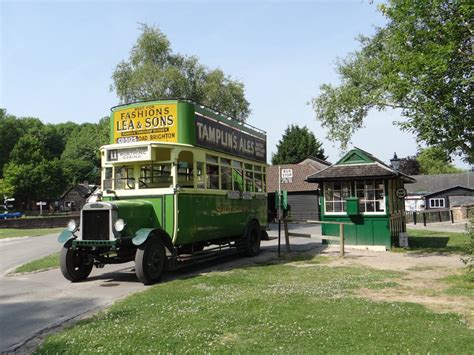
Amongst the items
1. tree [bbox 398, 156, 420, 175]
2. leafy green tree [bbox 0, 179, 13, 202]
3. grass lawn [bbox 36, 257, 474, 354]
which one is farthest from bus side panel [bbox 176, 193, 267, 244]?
tree [bbox 398, 156, 420, 175]

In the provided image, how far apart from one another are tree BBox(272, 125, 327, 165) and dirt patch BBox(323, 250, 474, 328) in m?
43.8

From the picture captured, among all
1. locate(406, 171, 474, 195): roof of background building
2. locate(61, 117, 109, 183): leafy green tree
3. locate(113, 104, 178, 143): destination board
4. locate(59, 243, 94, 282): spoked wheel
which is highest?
locate(61, 117, 109, 183): leafy green tree

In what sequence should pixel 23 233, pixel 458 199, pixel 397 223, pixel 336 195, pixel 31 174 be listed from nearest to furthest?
pixel 336 195, pixel 397 223, pixel 23 233, pixel 458 199, pixel 31 174

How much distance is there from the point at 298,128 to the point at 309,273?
2036 inches

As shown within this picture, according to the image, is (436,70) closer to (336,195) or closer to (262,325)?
(336,195)

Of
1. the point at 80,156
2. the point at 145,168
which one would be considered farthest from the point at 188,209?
the point at 80,156

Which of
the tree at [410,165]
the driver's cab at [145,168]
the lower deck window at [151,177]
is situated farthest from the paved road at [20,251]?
the tree at [410,165]

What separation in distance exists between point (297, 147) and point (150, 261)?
168ft

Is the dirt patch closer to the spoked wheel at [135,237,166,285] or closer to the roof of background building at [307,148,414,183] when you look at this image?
the roof of background building at [307,148,414,183]

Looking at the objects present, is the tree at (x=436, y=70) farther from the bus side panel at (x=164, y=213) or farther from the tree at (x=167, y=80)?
the tree at (x=167, y=80)

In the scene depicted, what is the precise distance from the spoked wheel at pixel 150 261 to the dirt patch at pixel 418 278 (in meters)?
4.41

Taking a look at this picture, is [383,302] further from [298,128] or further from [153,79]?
[298,128]

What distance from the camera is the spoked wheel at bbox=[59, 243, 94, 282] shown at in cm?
1070

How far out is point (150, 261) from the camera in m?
10.3
